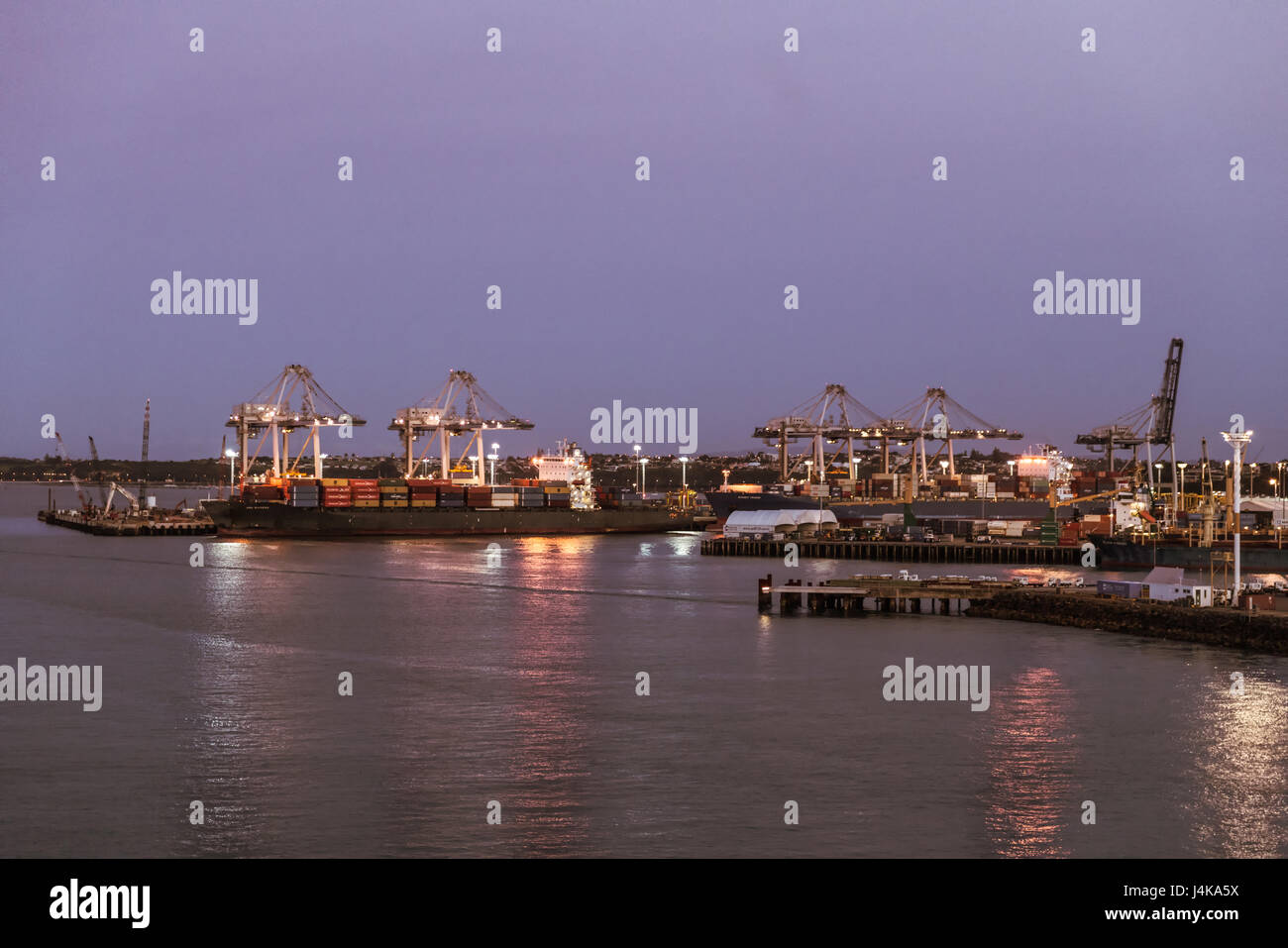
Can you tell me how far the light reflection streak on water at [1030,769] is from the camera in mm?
18391

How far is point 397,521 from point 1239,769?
87.0 meters

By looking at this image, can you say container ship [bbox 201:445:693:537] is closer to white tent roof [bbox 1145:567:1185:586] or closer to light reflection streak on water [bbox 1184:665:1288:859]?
white tent roof [bbox 1145:567:1185:586]

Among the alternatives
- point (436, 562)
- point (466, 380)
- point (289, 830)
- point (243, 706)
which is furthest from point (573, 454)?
point (289, 830)

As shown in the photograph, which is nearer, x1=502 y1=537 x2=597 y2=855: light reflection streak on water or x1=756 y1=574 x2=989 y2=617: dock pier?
x1=502 y1=537 x2=597 y2=855: light reflection streak on water

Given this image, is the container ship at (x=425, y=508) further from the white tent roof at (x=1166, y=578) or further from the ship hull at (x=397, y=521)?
the white tent roof at (x=1166, y=578)

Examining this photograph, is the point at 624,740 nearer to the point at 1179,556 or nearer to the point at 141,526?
the point at 1179,556

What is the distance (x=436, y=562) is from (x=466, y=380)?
5241 cm

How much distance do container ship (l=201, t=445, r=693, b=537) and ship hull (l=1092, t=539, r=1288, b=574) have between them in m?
52.7

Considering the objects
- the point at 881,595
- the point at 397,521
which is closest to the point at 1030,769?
the point at 881,595

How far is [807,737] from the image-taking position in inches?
1001

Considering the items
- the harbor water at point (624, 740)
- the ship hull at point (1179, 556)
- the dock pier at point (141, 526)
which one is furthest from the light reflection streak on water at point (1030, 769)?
the dock pier at point (141, 526)

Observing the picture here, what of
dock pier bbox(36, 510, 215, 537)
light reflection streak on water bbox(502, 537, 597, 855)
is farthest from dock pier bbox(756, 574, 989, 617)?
dock pier bbox(36, 510, 215, 537)

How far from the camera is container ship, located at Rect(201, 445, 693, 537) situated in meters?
100

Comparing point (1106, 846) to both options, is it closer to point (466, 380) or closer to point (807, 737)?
point (807, 737)
